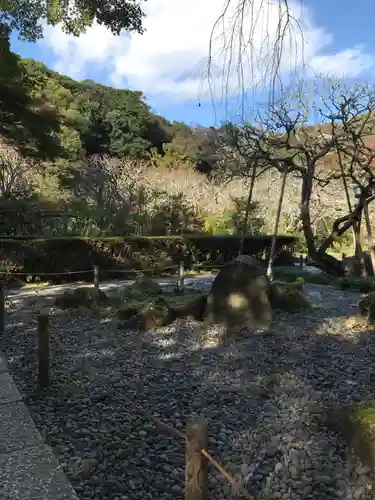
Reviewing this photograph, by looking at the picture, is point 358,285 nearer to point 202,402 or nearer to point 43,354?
point 202,402

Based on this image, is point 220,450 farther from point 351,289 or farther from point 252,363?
point 351,289

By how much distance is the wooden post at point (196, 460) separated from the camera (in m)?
1.61

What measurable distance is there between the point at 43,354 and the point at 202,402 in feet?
3.94

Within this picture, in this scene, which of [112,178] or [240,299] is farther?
[112,178]

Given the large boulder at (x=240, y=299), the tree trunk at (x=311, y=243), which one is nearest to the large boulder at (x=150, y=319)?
the large boulder at (x=240, y=299)

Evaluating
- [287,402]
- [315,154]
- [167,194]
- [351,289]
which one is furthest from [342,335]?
[167,194]

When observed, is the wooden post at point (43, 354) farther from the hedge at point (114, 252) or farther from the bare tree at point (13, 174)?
the bare tree at point (13, 174)

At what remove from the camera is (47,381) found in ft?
11.2

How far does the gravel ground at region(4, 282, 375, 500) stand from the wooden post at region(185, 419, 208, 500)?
1.68 feet

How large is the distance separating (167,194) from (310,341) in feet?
34.4

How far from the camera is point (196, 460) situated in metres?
1.64

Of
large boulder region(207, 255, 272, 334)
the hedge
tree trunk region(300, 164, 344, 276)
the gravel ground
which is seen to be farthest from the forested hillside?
the gravel ground

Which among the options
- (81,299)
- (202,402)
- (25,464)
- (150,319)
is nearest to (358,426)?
(202,402)

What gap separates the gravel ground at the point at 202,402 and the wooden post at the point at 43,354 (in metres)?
0.09
